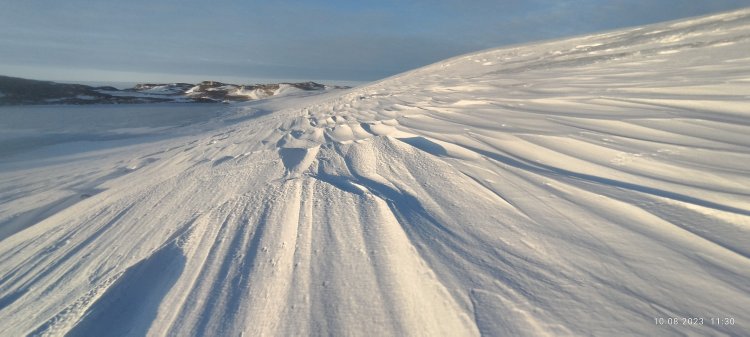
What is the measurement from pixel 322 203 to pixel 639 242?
1.70 m

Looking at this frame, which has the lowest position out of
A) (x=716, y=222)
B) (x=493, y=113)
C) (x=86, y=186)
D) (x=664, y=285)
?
(x=86, y=186)

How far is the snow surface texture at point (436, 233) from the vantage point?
1429 millimetres

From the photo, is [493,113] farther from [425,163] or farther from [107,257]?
[107,257]

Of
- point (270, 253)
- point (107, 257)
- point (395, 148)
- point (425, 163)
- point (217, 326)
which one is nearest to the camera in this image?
point (217, 326)

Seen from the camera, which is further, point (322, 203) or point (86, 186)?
point (86, 186)

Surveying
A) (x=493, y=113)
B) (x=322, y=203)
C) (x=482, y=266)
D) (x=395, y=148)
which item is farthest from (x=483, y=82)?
(x=482, y=266)

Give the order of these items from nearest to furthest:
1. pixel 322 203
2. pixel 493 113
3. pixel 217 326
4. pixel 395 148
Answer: pixel 217 326, pixel 322 203, pixel 395 148, pixel 493 113

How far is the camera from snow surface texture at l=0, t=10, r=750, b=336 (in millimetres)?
1429

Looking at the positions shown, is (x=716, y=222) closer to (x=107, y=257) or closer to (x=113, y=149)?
(x=107, y=257)

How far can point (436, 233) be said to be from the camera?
1.96 metres

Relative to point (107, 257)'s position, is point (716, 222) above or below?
above

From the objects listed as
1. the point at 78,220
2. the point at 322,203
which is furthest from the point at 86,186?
the point at 322,203

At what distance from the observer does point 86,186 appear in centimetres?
447

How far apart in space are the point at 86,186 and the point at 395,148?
146 inches
